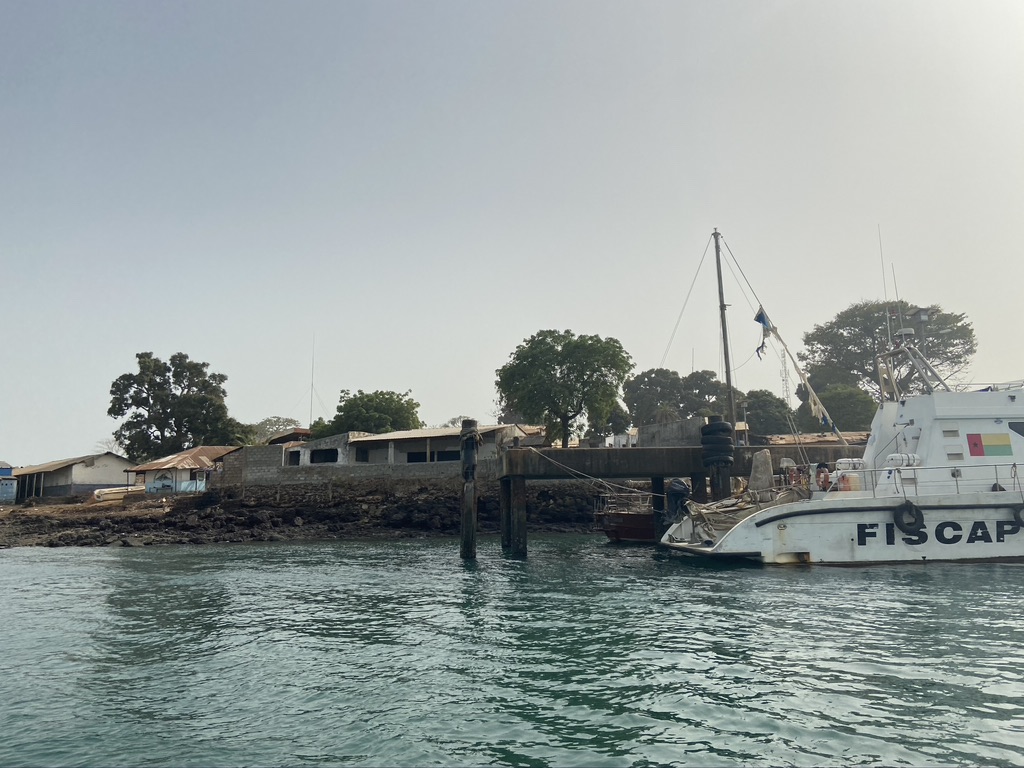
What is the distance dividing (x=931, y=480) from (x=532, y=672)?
703 inches

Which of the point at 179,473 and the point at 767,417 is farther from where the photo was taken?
the point at 767,417

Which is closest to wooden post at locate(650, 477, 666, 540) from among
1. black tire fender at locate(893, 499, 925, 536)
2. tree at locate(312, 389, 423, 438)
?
black tire fender at locate(893, 499, 925, 536)

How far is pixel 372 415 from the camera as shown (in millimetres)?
61156

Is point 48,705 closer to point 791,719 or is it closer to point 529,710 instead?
point 529,710

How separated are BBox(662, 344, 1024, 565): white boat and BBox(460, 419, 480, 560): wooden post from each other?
286 inches

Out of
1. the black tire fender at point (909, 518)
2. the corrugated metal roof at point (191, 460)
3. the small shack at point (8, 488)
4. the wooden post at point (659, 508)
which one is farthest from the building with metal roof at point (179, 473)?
the black tire fender at point (909, 518)

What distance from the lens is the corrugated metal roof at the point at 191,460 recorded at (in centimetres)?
5531

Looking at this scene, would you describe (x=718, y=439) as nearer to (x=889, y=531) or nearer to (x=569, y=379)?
(x=889, y=531)

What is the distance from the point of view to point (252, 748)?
8203 mm

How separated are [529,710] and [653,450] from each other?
1869 cm

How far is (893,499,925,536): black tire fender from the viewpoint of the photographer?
71.5 feet

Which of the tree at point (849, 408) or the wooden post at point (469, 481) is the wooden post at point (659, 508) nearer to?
the wooden post at point (469, 481)

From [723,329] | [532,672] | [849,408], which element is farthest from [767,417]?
[532,672]

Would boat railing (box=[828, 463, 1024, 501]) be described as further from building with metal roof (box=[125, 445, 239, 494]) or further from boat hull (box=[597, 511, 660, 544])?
building with metal roof (box=[125, 445, 239, 494])
